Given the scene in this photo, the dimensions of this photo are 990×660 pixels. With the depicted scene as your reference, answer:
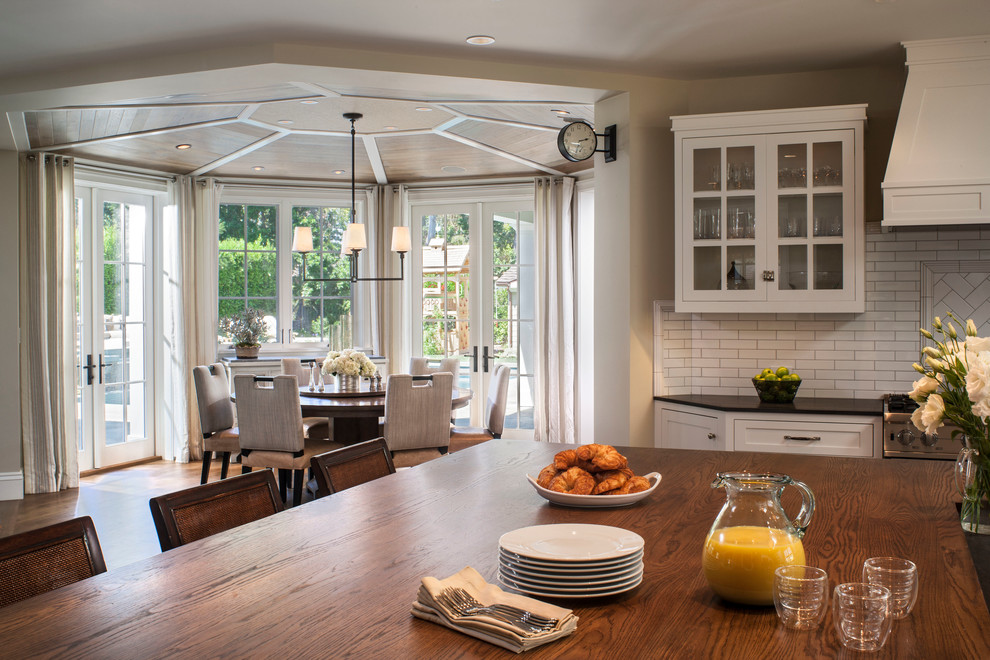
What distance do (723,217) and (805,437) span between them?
1.20 meters

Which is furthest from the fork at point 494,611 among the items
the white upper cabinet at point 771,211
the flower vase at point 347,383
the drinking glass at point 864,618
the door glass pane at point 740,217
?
the flower vase at point 347,383

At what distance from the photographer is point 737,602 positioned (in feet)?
4.01

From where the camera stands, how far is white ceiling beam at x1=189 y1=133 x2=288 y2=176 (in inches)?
229

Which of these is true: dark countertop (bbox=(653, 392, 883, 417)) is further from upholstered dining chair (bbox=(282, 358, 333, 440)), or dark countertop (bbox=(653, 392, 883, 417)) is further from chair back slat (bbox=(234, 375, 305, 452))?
upholstered dining chair (bbox=(282, 358, 333, 440))

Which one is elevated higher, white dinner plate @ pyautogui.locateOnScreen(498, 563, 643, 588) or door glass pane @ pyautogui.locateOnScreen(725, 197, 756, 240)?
door glass pane @ pyautogui.locateOnScreen(725, 197, 756, 240)

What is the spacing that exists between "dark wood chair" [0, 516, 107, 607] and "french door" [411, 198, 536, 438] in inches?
223

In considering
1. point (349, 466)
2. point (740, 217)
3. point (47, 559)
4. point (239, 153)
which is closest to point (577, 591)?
point (47, 559)

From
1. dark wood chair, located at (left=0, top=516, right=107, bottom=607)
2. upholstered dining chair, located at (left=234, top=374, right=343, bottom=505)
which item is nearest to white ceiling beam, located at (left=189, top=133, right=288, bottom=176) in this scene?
upholstered dining chair, located at (left=234, top=374, right=343, bottom=505)

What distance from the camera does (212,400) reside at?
216 inches

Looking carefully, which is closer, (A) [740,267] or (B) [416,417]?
(A) [740,267]

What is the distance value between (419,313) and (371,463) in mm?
5111

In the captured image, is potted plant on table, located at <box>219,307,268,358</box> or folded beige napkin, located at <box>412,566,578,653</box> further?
potted plant on table, located at <box>219,307,268,358</box>

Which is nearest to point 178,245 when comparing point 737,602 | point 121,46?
point 121,46

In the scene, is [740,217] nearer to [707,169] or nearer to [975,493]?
[707,169]
